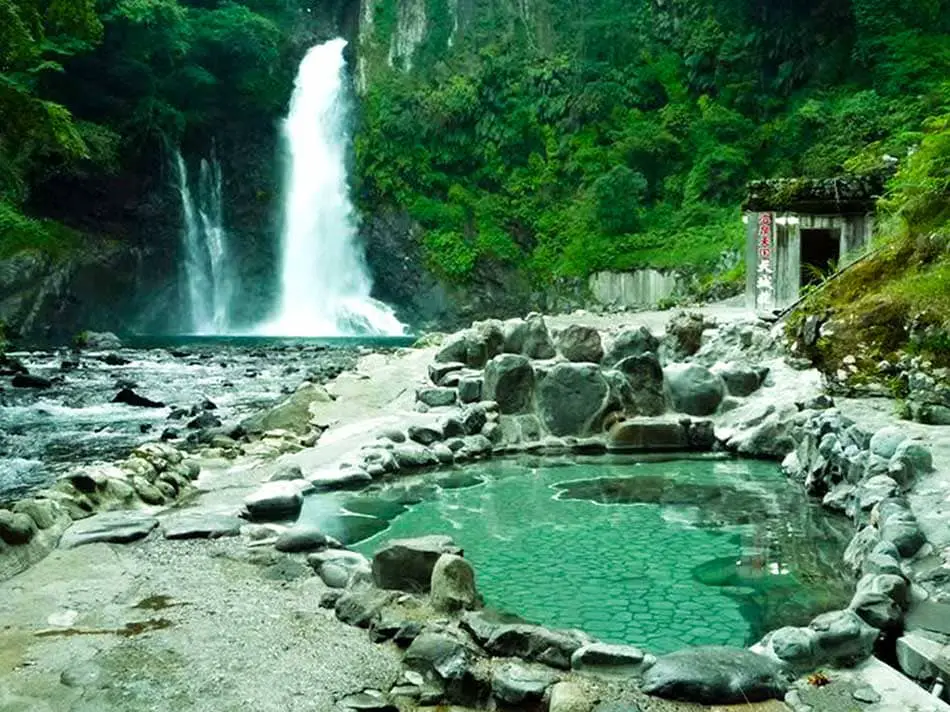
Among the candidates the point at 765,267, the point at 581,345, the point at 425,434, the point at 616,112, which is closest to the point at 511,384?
the point at 425,434

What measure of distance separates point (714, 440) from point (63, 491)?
6.59 m

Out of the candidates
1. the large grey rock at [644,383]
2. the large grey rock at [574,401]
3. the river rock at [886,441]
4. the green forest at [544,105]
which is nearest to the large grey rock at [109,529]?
the large grey rock at [574,401]

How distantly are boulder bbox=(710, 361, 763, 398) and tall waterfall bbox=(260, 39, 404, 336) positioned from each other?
991 inches

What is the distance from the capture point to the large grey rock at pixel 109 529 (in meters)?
5.86

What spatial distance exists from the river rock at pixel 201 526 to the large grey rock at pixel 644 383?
5.22 metres

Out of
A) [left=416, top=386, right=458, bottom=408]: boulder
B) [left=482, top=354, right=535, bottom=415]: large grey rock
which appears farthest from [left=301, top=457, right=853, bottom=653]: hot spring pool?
[left=416, top=386, right=458, bottom=408]: boulder

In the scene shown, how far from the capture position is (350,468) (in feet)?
27.0

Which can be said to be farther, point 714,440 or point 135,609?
point 714,440

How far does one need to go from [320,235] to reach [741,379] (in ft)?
93.6

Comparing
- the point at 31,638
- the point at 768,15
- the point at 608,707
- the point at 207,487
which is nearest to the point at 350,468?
the point at 207,487

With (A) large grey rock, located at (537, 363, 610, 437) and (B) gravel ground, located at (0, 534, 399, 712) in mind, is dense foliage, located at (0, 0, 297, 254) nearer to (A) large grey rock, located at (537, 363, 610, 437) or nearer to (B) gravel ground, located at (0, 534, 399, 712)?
(A) large grey rock, located at (537, 363, 610, 437)

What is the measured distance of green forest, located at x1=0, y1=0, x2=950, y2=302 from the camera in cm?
2934

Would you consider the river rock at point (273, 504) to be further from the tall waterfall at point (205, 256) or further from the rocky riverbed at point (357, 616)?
the tall waterfall at point (205, 256)

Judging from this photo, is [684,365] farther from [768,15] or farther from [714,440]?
[768,15]
